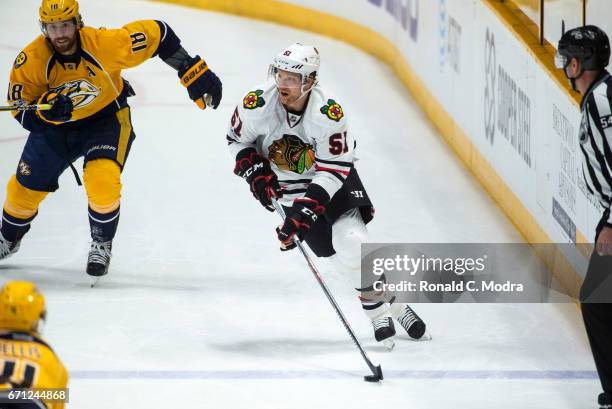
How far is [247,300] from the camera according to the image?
6129 millimetres

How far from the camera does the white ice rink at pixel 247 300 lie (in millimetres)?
5133

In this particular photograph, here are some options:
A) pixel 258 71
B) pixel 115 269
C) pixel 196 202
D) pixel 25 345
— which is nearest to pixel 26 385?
pixel 25 345

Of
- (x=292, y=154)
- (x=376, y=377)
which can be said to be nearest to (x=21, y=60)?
(x=292, y=154)

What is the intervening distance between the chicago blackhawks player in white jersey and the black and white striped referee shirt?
3.75 ft

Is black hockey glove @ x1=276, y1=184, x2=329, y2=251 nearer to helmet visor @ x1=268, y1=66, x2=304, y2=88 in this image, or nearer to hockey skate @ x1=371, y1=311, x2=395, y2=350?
helmet visor @ x1=268, y1=66, x2=304, y2=88

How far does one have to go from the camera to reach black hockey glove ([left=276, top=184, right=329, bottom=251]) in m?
5.22

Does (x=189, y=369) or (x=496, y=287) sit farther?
(x=496, y=287)

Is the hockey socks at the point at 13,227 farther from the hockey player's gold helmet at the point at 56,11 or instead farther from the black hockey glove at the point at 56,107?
the hockey player's gold helmet at the point at 56,11

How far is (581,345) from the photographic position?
552 cm

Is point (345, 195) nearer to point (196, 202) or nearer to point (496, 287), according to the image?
point (496, 287)

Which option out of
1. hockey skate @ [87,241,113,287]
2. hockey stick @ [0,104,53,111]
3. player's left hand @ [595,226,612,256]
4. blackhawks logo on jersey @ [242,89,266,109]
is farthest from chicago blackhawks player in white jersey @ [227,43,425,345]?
player's left hand @ [595,226,612,256]

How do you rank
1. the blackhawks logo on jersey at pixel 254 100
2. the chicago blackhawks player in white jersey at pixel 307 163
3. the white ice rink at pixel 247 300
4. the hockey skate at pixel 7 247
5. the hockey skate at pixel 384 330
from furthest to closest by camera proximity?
the hockey skate at pixel 7 247, the hockey skate at pixel 384 330, the blackhawks logo on jersey at pixel 254 100, the chicago blackhawks player in white jersey at pixel 307 163, the white ice rink at pixel 247 300

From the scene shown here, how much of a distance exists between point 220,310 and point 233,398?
1.03 metres

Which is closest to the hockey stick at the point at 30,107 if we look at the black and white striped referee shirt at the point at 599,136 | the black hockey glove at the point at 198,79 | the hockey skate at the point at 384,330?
the black hockey glove at the point at 198,79
